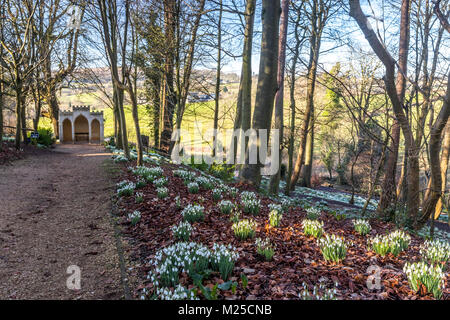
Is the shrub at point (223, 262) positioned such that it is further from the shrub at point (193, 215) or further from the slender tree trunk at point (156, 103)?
the slender tree trunk at point (156, 103)

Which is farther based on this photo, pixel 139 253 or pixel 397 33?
pixel 397 33

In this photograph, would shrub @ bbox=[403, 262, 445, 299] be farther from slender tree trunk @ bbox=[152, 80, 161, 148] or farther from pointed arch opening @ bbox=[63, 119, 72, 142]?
pointed arch opening @ bbox=[63, 119, 72, 142]

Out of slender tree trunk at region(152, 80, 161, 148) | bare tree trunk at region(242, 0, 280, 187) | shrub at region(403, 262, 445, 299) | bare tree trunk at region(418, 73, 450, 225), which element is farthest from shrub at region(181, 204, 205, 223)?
slender tree trunk at region(152, 80, 161, 148)

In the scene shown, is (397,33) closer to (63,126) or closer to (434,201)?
(434,201)

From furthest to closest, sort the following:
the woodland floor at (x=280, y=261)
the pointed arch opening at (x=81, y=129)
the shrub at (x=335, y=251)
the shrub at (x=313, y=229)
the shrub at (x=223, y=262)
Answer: the pointed arch opening at (x=81, y=129)
the shrub at (x=313, y=229)
the shrub at (x=335, y=251)
the shrub at (x=223, y=262)
the woodland floor at (x=280, y=261)

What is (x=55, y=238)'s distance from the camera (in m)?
4.07

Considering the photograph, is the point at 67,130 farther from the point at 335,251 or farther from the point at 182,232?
the point at 335,251

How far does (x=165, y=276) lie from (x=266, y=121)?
232 inches

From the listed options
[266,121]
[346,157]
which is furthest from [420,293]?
[346,157]

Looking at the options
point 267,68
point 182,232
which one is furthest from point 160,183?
point 267,68

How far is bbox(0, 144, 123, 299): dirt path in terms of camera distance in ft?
9.11

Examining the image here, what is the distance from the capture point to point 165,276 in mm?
2461

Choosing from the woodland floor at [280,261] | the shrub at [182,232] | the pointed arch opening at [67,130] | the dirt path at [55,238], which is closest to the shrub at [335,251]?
the woodland floor at [280,261]

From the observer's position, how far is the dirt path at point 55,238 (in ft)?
9.11
